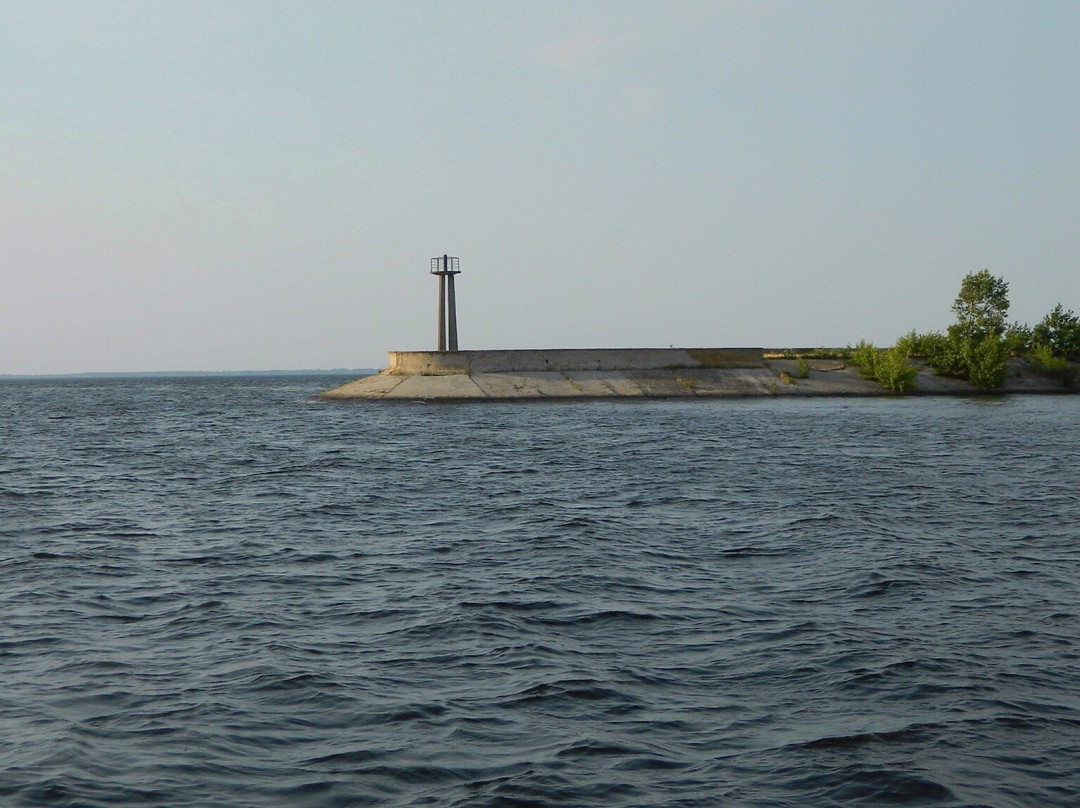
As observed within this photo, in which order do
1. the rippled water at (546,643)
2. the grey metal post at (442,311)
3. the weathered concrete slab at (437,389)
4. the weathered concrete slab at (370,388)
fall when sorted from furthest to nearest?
the grey metal post at (442,311) < the weathered concrete slab at (370,388) < the weathered concrete slab at (437,389) < the rippled water at (546,643)

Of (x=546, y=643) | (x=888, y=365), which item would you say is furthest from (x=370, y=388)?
(x=546, y=643)

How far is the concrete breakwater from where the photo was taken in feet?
249

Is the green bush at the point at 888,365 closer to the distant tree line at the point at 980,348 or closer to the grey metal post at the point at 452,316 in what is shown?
the distant tree line at the point at 980,348

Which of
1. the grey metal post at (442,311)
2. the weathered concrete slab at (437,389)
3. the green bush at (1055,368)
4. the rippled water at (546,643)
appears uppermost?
the grey metal post at (442,311)

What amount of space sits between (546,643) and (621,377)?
216ft

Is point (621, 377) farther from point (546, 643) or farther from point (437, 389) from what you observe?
point (546, 643)

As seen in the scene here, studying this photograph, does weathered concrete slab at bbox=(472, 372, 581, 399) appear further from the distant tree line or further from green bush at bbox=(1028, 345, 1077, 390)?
green bush at bbox=(1028, 345, 1077, 390)

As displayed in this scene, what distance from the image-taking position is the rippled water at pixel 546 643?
874 cm

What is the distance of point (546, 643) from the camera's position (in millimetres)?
12555

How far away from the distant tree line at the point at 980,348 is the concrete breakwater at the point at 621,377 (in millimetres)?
917

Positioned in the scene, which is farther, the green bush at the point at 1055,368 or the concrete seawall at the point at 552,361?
the green bush at the point at 1055,368

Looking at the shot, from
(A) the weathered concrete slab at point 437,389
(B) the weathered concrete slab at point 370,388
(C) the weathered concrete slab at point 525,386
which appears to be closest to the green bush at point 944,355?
(C) the weathered concrete slab at point 525,386

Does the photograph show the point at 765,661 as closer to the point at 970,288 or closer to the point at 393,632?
the point at 393,632

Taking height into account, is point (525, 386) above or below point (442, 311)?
below
